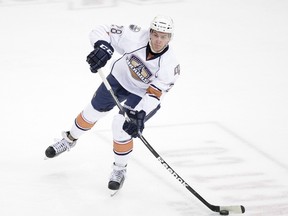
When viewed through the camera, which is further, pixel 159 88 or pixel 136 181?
pixel 136 181

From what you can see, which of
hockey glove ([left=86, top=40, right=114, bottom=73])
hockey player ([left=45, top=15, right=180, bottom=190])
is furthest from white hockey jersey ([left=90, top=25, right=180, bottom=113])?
hockey glove ([left=86, top=40, right=114, bottom=73])

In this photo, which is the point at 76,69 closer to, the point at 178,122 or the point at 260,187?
the point at 178,122

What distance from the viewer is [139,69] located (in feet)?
14.2

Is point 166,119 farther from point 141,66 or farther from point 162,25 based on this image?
point 162,25

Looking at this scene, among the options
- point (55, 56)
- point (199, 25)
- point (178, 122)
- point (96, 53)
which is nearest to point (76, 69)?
point (55, 56)

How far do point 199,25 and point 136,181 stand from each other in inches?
148

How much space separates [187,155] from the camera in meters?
5.05

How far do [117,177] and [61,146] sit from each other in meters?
0.60

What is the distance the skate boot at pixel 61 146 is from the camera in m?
4.79

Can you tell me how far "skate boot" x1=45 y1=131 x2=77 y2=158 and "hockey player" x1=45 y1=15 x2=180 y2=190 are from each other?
206 millimetres

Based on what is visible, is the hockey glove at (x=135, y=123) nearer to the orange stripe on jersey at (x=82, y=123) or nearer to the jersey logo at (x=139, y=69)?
the jersey logo at (x=139, y=69)

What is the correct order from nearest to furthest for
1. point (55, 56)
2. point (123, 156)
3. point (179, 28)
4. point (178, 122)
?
point (123, 156)
point (178, 122)
point (55, 56)
point (179, 28)

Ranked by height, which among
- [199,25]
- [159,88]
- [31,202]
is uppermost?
[159,88]

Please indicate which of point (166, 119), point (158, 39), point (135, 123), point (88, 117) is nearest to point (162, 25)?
point (158, 39)
